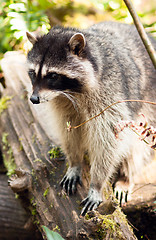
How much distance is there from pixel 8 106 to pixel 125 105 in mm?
2243

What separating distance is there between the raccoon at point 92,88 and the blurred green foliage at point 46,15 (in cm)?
185

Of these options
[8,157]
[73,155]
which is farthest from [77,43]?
[8,157]

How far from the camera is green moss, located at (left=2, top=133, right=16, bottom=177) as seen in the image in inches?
153

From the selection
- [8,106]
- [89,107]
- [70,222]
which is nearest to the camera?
[70,222]

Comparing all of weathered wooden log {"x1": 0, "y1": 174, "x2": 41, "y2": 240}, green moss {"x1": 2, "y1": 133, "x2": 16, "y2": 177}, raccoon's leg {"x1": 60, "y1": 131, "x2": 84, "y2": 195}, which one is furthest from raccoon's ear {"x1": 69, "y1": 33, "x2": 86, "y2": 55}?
weathered wooden log {"x1": 0, "y1": 174, "x2": 41, "y2": 240}

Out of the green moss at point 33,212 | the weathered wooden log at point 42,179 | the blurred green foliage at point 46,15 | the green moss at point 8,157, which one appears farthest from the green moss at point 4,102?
the green moss at point 33,212

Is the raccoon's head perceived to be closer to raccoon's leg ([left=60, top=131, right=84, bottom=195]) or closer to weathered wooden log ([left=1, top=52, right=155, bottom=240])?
raccoon's leg ([left=60, top=131, right=84, bottom=195])

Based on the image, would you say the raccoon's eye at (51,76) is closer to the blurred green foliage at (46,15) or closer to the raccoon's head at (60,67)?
the raccoon's head at (60,67)

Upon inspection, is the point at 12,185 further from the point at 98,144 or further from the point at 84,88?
the point at 84,88

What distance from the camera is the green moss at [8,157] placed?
12.7ft

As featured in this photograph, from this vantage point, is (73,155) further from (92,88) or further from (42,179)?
(92,88)

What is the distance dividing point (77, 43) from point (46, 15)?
11.4 feet

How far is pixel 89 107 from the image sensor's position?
290 centimetres

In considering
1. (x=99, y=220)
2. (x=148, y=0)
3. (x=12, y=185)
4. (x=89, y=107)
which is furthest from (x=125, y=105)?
(x=148, y=0)
